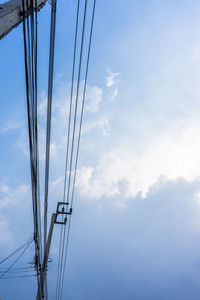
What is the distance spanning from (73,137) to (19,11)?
4.54 metres

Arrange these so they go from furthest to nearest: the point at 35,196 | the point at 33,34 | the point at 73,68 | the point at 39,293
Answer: the point at 39,293, the point at 35,196, the point at 73,68, the point at 33,34

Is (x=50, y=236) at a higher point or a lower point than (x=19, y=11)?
lower

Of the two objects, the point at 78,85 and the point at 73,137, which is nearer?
the point at 78,85

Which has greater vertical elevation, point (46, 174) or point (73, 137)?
point (73, 137)

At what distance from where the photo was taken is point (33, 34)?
4.58m

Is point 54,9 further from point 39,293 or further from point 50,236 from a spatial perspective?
point 39,293

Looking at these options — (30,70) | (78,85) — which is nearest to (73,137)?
(78,85)

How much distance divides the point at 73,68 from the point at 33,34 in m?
1.52

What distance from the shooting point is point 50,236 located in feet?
39.8

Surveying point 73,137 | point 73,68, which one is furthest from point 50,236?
point 73,68

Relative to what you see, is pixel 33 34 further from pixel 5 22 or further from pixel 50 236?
pixel 50 236

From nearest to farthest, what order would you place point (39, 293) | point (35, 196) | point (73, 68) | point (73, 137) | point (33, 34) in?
point (33, 34) → point (73, 68) → point (35, 196) → point (73, 137) → point (39, 293)

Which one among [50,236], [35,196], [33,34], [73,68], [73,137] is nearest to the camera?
[33,34]

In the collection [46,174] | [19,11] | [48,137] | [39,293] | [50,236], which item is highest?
[19,11]
